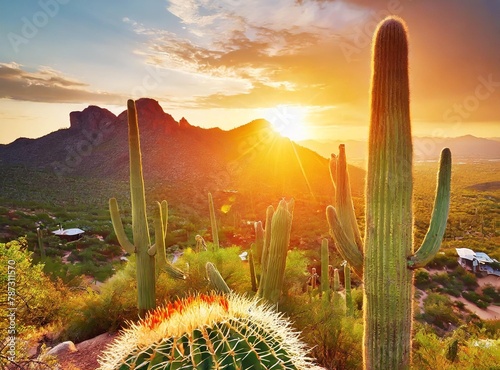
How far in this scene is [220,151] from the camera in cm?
9262

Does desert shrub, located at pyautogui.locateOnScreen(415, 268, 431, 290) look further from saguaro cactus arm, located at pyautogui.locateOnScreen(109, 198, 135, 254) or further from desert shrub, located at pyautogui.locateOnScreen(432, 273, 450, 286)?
saguaro cactus arm, located at pyautogui.locateOnScreen(109, 198, 135, 254)

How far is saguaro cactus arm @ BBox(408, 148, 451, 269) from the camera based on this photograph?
4.83 metres

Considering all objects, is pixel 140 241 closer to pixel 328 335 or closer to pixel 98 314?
pixel 98 314

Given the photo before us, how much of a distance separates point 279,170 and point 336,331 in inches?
2555

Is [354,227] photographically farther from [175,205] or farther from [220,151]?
[220,151]

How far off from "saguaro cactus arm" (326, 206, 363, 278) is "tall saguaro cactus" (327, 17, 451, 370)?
320mm

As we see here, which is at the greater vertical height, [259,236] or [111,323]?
[259,236]

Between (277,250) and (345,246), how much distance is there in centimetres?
136

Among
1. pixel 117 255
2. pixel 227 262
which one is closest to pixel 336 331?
pixel 227 262

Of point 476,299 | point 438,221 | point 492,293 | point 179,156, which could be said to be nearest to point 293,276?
point 438,221

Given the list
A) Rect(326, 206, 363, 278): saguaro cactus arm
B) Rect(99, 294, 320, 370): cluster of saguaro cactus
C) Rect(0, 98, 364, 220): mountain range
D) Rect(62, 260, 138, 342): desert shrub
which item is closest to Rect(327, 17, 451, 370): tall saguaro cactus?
Rect(326, 206, 363, 278): saguaro cactus arm

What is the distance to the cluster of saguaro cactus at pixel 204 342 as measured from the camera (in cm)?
228

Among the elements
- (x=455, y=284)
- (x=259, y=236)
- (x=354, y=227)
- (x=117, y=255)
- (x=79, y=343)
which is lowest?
(x=455, y=284)

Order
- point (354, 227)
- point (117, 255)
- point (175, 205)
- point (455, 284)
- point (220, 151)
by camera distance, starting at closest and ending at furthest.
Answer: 1. point (354, 227)
2. point (117, 255)
3. point (455, 284)
4. point (175, 205)
5. point (220, 151)
